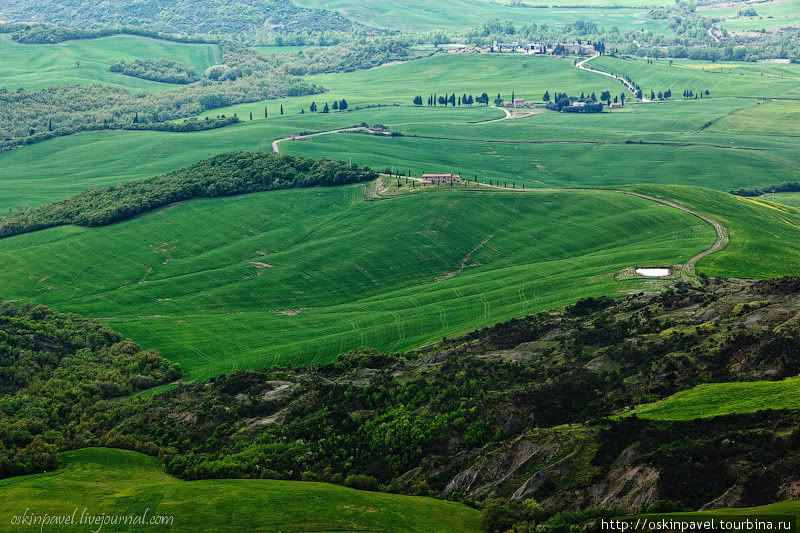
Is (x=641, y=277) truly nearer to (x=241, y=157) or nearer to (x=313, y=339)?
(x=313, y=339)

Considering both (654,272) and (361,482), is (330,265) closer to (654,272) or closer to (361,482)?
(654,272)

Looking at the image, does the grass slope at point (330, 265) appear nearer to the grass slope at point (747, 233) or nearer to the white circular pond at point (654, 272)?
the white circular pond at point (654, 272)

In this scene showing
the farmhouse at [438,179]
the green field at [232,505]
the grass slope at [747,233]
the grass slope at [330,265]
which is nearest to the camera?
the green field at [232,505]

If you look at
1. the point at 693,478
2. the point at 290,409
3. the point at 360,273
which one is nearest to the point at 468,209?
the point at 360,273

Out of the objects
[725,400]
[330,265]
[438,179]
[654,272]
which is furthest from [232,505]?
[438,179]

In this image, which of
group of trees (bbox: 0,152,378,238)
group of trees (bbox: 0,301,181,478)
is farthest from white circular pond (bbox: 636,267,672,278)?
group of trees (bbox: 0,152,378,238)

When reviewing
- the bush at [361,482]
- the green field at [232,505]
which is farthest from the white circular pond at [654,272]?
the green field at [232,505]
